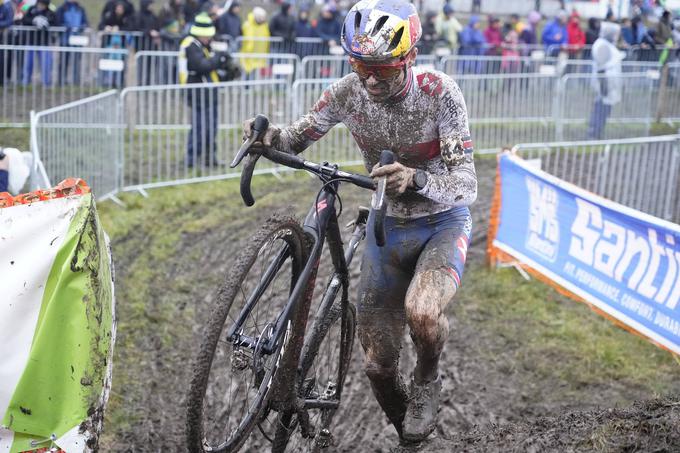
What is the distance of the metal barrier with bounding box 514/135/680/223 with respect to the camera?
37.5ft

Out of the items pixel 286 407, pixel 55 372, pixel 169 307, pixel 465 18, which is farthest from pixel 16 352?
pixel 465 18

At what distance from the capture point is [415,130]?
207 inches

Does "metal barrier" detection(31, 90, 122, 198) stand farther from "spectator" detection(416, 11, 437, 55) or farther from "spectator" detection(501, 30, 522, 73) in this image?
"spectator" detection(416, 11, 437, 55)

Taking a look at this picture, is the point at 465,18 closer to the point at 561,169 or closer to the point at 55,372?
the point at 561,169

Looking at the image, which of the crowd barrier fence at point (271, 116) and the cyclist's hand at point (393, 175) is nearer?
the cyclist's hand at point (393, 175)

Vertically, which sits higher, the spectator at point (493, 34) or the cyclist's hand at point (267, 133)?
the spectator at point (493, 34)

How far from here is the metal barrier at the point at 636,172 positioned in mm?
11430

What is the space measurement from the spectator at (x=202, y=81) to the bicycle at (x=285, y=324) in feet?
27.3

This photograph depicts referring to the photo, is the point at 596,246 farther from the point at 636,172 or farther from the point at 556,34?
the point at 556,34

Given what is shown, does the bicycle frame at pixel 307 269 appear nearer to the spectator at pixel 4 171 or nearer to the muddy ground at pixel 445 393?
the muddy ground at pixel 445 393

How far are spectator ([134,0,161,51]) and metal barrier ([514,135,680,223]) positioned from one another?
36.9 feet

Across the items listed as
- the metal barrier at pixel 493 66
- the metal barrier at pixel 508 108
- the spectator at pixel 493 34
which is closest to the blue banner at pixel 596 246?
the metal barrier at pixel 508 108

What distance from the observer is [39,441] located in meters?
4.38

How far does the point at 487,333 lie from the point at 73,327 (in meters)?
5.13
